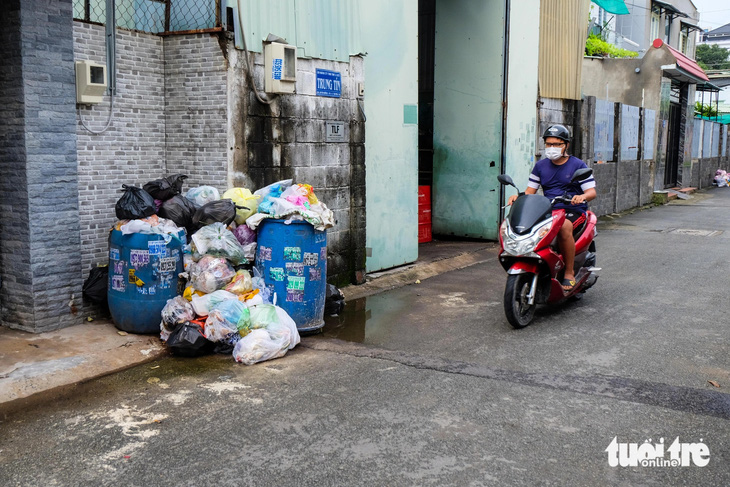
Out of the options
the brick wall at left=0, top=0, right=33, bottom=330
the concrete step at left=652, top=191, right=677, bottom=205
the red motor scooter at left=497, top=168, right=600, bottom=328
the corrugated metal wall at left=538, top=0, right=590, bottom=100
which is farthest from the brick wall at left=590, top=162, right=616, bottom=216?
the brick wall at left=0, top=0, right=33, bottom=330

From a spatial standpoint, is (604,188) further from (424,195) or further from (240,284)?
(240,284)

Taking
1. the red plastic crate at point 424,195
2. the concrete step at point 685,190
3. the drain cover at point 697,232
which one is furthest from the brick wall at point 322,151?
the concrete step at point 685,190

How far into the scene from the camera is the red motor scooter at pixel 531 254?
686cm

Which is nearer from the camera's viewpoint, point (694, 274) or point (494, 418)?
point (494, 418)

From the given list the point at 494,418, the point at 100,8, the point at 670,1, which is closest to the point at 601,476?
the point at 494,418

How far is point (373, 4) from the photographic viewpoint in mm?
8844

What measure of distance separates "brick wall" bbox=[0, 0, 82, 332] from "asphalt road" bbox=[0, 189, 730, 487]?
1.29 meters

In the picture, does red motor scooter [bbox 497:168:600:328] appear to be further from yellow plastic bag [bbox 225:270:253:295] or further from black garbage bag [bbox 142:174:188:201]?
black garbage bag [bbox 142:174:188:201]

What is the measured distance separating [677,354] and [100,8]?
5918 mm

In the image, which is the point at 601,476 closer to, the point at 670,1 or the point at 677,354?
the point at 677,354

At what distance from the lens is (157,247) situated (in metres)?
6.29

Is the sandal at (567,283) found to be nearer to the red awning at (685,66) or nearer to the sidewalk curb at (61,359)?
the sidewalk curb at (61,359)

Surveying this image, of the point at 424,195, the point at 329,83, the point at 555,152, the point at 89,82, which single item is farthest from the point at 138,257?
the point at 424,195

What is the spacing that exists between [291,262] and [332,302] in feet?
3.63
